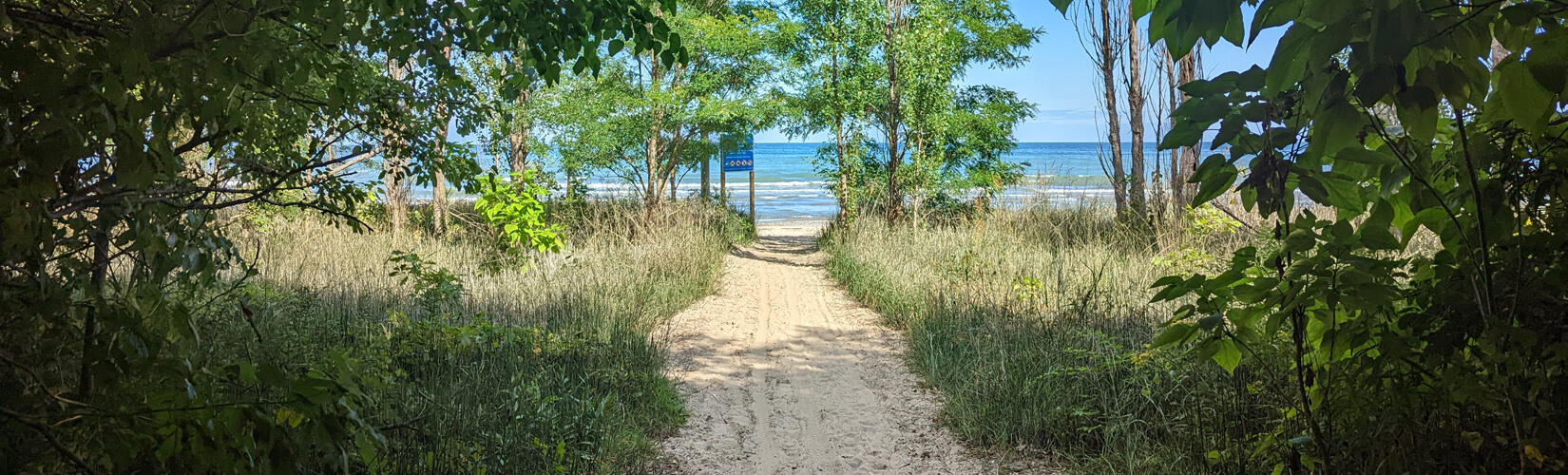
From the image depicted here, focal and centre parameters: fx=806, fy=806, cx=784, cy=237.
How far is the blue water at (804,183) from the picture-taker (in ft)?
36.0

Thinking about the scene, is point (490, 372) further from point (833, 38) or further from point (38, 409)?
point (833, 38)

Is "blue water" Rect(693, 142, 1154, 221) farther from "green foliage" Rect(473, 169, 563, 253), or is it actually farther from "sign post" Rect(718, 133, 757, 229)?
"green foliage" Rect(473, 169, 563, 253)

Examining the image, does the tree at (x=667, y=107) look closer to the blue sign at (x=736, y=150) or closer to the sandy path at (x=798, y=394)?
the blue sign at (x=736, y=150)

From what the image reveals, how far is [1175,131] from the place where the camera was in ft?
4.37

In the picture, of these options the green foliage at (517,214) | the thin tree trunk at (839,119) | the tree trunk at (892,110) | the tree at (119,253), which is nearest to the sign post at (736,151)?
the thin tree trunk at (839,119)

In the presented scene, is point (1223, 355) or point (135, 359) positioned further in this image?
point (1223, 355)

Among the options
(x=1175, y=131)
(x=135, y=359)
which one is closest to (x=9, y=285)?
(x=135, y=359)

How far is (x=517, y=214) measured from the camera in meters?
8.25

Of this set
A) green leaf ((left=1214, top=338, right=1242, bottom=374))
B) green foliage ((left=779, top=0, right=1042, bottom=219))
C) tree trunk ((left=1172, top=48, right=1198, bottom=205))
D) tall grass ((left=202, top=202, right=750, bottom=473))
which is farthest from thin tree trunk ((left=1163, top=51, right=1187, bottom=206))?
green leaf ((left=1214, top=338, right=1242, bottom=374))

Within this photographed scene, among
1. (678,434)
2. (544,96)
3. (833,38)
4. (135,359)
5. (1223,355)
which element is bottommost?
(678,434)

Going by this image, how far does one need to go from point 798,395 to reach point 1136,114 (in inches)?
298

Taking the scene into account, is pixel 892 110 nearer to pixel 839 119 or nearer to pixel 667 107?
pixel 839 119

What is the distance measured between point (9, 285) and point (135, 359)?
1.44 ft

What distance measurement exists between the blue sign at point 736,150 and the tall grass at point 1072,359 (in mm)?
A: 6011
